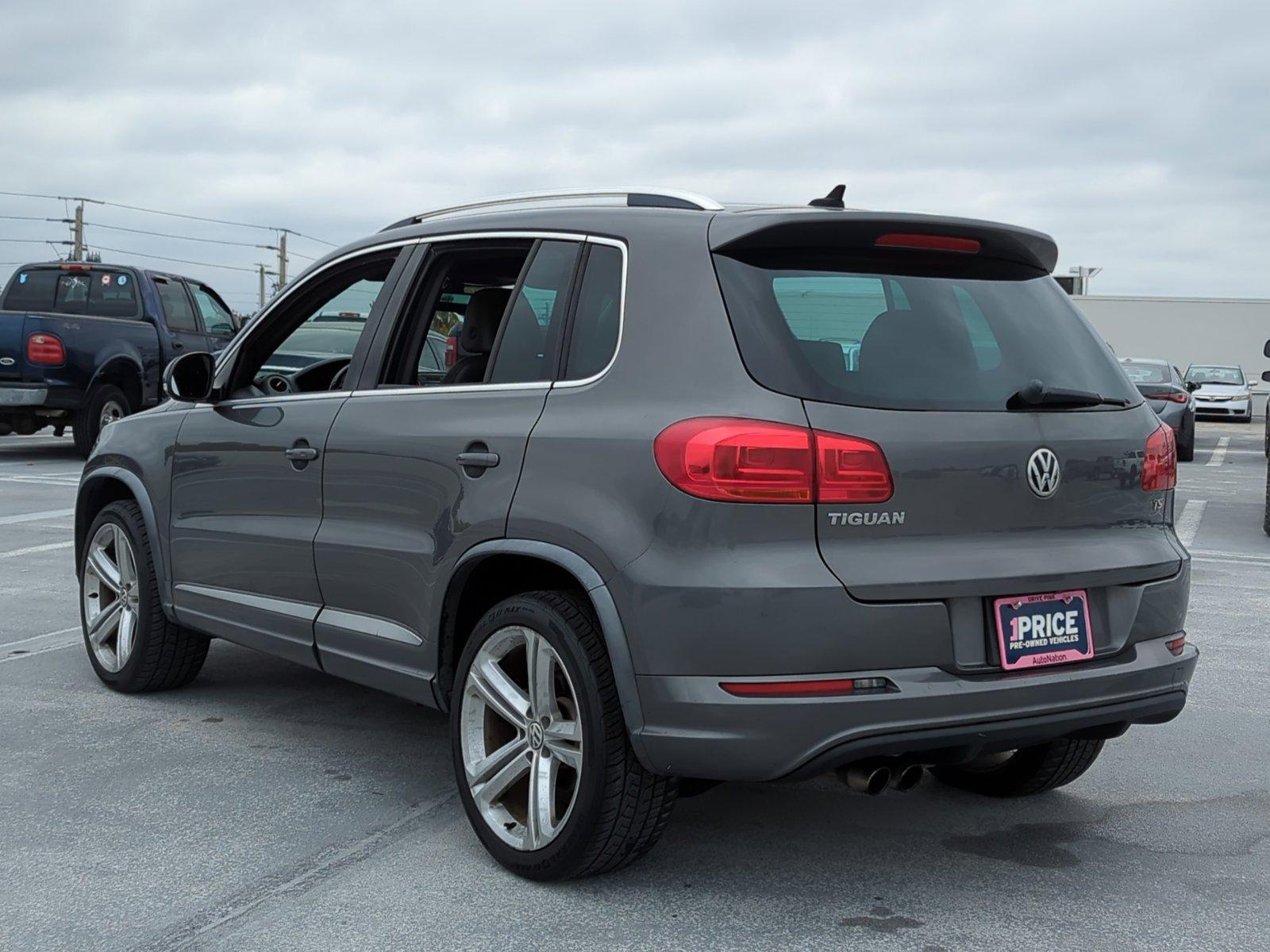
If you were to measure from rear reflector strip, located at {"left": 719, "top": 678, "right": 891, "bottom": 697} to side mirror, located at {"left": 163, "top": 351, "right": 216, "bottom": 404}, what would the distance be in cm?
275

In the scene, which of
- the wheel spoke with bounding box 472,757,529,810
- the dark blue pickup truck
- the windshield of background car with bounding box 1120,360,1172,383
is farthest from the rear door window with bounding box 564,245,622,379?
the windshield of background car with bounding box 1120,360,1172,383

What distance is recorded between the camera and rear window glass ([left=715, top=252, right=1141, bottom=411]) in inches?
137

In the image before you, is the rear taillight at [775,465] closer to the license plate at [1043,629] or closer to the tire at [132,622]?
the license plate at [1043,629]

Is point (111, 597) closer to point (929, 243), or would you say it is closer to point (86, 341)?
point (929, 243)

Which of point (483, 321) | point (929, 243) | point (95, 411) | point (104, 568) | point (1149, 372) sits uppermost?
point (929, 243)

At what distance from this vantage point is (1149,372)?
21.9m

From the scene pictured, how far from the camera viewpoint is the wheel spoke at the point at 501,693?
151 inches

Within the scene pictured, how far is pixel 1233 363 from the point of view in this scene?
51.7m

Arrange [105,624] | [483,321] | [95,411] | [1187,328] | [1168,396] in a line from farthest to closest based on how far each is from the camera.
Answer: [1187,328], [1168,396], [95,411], [105,624], [483,321]

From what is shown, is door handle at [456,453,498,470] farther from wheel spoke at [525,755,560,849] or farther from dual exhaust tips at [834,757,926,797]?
dual exhaust tips at [834,757,926,797]

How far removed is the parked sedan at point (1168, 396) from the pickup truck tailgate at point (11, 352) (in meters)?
14.0

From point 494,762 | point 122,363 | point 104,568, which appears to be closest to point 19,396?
point 122,363

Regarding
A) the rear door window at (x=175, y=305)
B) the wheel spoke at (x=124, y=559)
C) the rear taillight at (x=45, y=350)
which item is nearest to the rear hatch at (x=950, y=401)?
the wheel spoke at (x=124, y=559)

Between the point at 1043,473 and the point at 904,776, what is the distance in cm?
86
